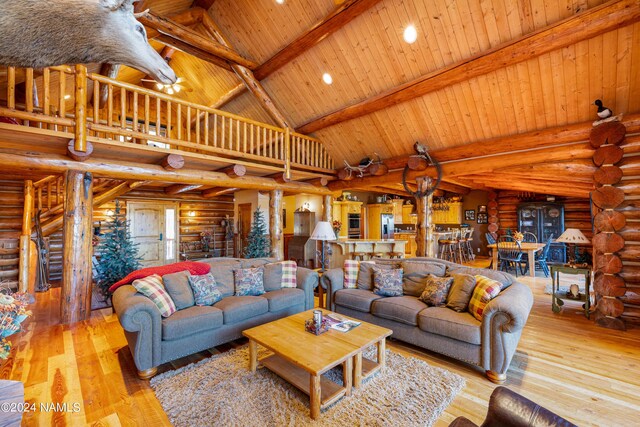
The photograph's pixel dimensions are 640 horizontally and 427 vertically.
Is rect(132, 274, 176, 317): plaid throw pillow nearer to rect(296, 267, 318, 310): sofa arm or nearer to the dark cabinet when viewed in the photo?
rect(296, 267, 318, 310): sofa arm

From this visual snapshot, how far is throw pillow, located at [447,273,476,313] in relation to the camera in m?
3.09

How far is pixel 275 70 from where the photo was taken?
20.5ft

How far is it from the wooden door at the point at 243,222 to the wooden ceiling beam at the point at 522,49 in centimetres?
466

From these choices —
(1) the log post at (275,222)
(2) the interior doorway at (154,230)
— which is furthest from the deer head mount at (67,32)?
(2) the interior doorway at (154,230)

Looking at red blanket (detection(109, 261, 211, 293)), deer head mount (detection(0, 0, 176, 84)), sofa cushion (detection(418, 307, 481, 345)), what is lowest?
sofa cushion (detection(418, 307, 481, 345))

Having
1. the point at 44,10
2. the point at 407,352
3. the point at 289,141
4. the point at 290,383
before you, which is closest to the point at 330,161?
the point at 289,141

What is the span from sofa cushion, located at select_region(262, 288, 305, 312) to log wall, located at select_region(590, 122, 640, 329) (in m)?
4.12

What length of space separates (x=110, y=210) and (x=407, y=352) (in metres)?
8.80

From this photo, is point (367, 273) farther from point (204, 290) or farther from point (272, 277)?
point (204, 290)

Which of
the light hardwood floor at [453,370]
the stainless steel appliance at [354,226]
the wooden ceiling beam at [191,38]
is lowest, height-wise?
the light hardwood floor at [453,370]

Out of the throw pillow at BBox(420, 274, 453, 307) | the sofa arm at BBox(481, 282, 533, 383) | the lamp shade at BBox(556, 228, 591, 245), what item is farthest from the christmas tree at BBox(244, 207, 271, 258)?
the lamp shade at BBox(556, 228, 591, 245)

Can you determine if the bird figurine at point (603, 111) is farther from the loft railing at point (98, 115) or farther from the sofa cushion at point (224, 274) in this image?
the sofa cushion at point (224, 274)

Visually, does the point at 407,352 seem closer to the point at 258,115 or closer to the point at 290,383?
the point at 290,383

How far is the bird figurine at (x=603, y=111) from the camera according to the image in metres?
3.83
